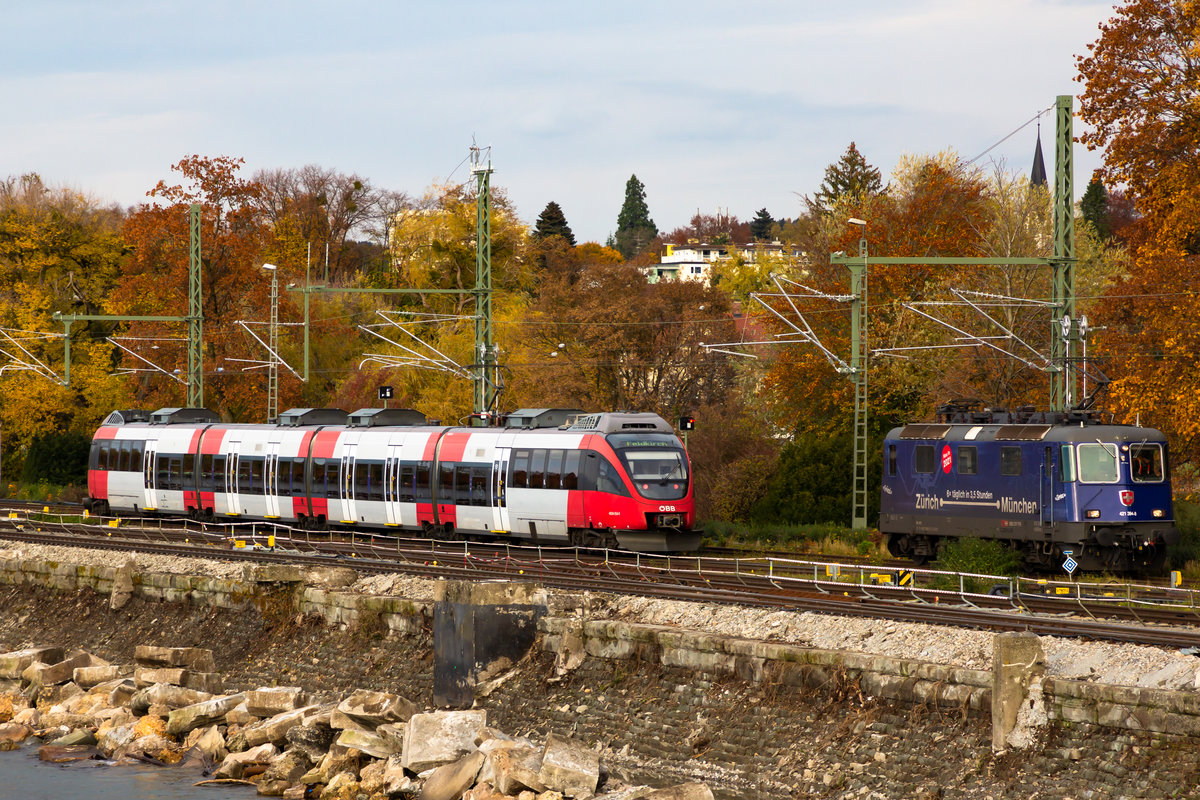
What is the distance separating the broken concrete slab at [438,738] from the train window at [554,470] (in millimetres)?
11603

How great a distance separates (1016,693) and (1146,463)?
1355 centimetres

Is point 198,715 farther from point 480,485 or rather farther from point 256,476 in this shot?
point 256,476

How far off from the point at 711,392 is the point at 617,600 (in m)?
34.1

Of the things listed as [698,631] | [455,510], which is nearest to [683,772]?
[698,631]

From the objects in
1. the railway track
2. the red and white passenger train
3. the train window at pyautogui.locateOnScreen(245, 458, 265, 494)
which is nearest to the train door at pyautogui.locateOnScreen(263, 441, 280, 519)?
the red and white passenger train

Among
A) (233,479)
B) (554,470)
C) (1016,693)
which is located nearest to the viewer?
(1016,693)

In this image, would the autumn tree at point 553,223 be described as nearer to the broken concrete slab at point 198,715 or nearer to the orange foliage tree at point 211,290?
the orange foliage tree at point 211,290

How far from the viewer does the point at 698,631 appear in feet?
62.0

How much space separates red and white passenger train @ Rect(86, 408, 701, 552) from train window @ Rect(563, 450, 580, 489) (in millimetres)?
27

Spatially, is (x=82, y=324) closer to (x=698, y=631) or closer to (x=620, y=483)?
(x=620, y=483)

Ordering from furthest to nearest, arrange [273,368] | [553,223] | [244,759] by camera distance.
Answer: [553,223] < [273,368] < [244,759]

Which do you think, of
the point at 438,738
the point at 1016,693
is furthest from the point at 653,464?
the point at 1016,693

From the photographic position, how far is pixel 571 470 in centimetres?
2980

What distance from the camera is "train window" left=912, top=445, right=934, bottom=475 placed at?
29.1 meters
